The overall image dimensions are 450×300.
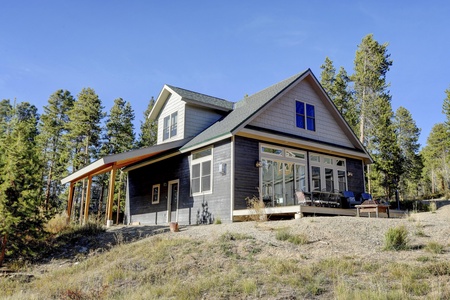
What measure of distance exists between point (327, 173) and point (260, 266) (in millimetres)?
10503

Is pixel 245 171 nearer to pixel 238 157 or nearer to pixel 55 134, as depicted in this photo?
pixel 238 157

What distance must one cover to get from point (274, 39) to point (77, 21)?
24.4 feet

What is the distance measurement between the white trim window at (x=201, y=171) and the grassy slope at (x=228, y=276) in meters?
5.44

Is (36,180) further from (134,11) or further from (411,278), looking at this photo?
(411,278)

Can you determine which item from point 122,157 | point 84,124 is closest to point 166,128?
point 122,157

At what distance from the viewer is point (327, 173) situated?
16703mm

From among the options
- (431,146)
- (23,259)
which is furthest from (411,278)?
(431,146)

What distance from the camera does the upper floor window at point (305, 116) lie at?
1634 cm

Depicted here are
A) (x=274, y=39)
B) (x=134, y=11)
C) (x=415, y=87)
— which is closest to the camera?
(x=134, y=11)

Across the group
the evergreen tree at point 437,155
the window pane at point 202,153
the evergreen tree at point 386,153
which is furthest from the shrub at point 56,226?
the evergreen tree at point 437,155

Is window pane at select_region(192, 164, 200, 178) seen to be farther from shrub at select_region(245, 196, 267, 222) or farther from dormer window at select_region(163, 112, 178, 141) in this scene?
dormer window at select_region(163, 112, 178, 141)

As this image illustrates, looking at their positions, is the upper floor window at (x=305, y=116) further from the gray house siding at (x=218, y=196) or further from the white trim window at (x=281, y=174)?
the gray house siding at (x=218, y=196)

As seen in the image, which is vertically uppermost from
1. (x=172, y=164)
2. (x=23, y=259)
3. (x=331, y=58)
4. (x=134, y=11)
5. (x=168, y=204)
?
(x=331, y=58)

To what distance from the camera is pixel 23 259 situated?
1094 centimetres
